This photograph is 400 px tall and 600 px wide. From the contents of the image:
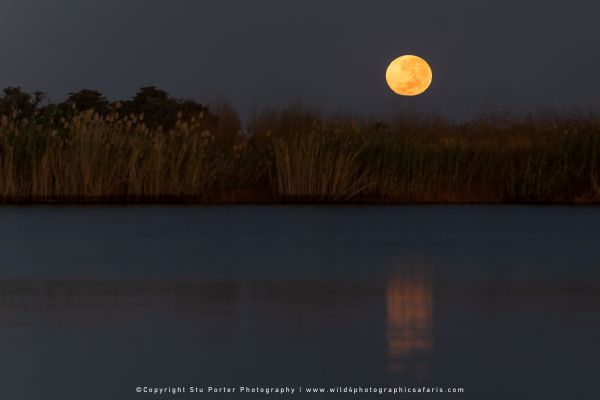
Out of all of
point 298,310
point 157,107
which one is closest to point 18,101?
point 157,107

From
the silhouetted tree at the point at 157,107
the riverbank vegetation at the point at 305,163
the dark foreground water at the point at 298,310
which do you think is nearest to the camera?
the dark foreground water at the point at 298,310

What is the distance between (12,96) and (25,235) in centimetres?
2038

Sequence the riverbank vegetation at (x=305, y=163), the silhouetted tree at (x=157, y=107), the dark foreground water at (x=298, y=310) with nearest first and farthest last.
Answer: the dark foreground water at (x=298, y=310) < the riverbank vegetation at (x=305, y=163) < the silhouetted tree at (x=157, y=107)

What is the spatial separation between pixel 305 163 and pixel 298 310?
10413 millimetres

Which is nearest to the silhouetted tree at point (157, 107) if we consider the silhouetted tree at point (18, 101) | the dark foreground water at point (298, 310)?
the silhouetted tree at point (18, 101)

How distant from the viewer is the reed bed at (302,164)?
16750mm

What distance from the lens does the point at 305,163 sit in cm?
1689

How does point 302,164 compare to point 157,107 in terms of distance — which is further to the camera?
point 157,107

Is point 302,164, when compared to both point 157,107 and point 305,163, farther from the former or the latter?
point 157,107

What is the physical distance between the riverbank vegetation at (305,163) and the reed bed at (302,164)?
2cm

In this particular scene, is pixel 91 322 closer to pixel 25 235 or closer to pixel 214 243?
pixel 214 243

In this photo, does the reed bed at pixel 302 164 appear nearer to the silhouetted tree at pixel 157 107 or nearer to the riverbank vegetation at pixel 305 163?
the riverbank vegetation at pixel 305 163

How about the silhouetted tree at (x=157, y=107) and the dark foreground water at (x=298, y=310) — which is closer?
the dark foreground water at (x=298, y=310)

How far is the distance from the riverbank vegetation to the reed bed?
2cm
